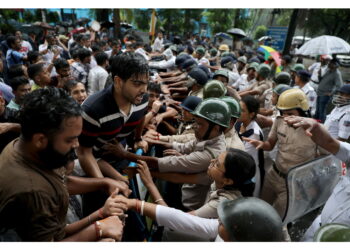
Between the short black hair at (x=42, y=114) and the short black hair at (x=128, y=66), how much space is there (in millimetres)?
826

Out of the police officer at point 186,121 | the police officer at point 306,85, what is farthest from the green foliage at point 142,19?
the police officer at point 186,121

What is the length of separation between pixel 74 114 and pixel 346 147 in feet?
7.69

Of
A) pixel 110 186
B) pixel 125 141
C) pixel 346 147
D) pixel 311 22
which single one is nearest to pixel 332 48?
pixel 346 147

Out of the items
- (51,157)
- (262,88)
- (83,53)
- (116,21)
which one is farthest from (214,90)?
(116,21)

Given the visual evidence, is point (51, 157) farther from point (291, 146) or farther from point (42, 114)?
point (291, 146)

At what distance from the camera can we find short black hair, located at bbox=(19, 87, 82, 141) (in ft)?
4.57

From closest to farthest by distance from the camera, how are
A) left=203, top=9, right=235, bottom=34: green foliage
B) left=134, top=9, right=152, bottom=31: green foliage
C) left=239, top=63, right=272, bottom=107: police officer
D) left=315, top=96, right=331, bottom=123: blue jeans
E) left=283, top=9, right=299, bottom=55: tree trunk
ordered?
left=239, top=63, right=272, bottom=107: police officer < left=315, top=96, right=331, bottom=123: blue jeans < left=283, top=9, right=299, bottom=55: tree trunk < left=203, top=9, right=235, bottom=34: green foliage < left=134, top=9, right=152, bottom=31: green foliage

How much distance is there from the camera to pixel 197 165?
239 centimetres

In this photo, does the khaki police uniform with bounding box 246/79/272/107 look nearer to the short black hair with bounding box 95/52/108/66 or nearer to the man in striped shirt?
the short black hair with bounding box 95/52/108/66

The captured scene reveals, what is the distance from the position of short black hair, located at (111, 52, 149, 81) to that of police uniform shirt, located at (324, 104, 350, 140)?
10.8ft

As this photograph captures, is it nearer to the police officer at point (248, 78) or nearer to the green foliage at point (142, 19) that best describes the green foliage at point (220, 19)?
the green foliage at point (142, 19)

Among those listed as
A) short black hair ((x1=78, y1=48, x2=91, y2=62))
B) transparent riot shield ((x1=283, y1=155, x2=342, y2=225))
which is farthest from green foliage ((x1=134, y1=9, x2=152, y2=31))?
transparent riot shield ((x1=283, y1=155, x2=342, y2=225))

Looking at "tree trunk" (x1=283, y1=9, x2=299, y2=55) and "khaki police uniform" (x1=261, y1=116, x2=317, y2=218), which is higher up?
"tree trunk" (x1=283, y1=9, x2=299, y2=55)

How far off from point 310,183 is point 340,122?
81.0 inches
